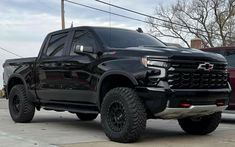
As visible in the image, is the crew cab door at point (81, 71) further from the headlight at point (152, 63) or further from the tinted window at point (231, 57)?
the tinted window at point (231, 57)

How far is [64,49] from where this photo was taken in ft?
31.2

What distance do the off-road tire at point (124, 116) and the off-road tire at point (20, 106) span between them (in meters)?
2.94

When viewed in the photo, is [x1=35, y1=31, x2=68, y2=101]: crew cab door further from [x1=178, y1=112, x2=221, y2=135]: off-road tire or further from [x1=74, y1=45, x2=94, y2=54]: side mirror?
[x1=178, y1=112, x2=221, y2=135]: off-road tire

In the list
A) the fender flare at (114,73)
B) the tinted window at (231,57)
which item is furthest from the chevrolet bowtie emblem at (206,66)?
the tinted window at (231,57)

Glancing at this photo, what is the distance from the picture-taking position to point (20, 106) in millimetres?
10508

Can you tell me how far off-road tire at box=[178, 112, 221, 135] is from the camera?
8.79 metres

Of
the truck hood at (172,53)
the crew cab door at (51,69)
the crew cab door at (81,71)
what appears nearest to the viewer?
the truck hood at (172,53)

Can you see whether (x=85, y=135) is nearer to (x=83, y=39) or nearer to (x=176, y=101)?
(x=83, y=39)

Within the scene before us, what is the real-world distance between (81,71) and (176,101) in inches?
83.5

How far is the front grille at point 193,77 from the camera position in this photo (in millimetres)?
7371

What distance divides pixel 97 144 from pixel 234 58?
4.94 metres

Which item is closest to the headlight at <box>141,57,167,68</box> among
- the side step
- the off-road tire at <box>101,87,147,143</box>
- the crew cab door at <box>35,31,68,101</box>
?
the off-road tire at <box>101,87,147,143</box>

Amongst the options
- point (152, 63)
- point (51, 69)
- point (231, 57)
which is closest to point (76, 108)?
point (51, 69)

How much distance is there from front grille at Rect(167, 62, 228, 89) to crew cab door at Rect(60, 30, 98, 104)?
1.57m
